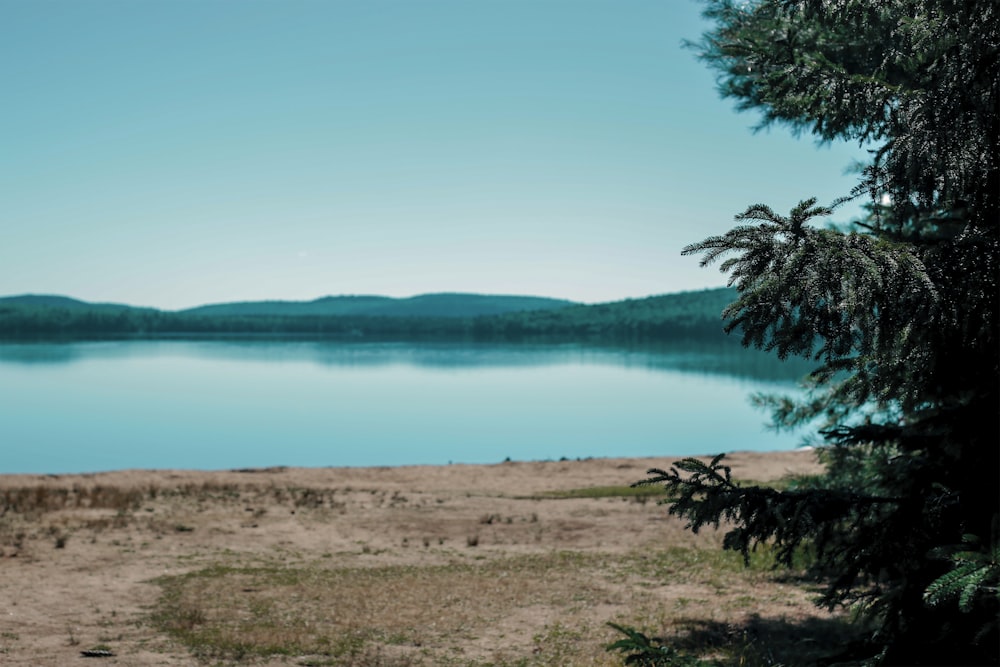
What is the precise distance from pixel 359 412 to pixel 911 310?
69.1 metres

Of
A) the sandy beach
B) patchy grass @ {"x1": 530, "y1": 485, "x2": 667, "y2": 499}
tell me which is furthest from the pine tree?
patchy grass @ {"x1": 530, "y1": 485, "x2": 667, "y2": 499}

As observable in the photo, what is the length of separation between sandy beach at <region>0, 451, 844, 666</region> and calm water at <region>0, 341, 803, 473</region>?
189 inches

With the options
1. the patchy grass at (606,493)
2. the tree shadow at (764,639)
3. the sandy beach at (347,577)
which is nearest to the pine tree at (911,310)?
the tree shadow at (764,639)

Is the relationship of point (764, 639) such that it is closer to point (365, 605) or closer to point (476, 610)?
point (476, 610)

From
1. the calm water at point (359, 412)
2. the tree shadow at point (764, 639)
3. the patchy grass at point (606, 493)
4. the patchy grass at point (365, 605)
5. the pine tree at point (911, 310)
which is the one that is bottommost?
the calm water at point (359, 412)

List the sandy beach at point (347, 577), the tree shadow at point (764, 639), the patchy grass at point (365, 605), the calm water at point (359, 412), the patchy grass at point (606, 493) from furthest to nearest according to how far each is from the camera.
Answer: the calm water at point (359, 412) → the patchy grass at point (606, 493) → the sandy beach at point (347, 577) → the patchy grass at point (365, 605) → the tree shadow at point (764, 639)

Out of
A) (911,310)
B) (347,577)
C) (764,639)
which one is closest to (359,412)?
(347,577)

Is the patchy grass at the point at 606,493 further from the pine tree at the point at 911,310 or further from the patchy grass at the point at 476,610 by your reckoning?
the pine tree at the point at 911,310

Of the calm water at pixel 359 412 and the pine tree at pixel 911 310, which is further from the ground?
the pine tree at pixel 911 310

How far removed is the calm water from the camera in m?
49.4

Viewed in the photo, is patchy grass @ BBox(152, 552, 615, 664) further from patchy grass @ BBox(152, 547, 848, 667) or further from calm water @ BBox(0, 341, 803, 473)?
calm water @ BBox(0, 341, 803, 473)

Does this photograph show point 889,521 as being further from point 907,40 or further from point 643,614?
point 643,614

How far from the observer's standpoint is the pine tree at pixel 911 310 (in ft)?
16.1

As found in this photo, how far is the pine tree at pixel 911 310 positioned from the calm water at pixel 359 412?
10.6m
